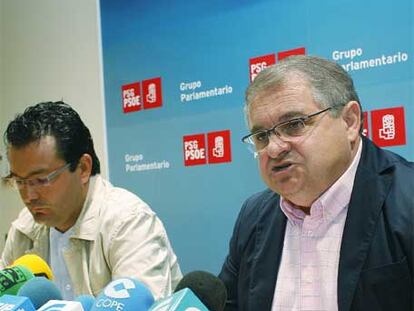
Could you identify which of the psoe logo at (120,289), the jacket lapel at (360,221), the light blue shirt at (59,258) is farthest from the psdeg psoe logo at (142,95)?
the psoe logo at (120,289)

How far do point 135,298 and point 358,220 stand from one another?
1.66 ft

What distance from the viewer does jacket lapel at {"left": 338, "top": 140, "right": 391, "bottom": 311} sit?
1.18 m

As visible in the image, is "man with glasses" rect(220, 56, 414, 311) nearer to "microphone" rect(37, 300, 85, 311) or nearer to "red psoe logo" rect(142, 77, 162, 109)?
"microphone" rect(37, 300, 85, 311)

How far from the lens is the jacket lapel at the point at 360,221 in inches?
46.6

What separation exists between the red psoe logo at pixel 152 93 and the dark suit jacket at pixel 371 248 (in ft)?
4.08

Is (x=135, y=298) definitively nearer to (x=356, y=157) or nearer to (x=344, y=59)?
(x=356, y=157)

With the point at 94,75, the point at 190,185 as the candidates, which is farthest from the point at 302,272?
the point at 94,75

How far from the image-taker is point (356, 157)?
1.30m

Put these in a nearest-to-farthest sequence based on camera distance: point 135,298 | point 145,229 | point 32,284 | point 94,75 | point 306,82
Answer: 1. point 135,298
2. point 32,284
3. point 306,82
4. point 145,229
5. point 94,75

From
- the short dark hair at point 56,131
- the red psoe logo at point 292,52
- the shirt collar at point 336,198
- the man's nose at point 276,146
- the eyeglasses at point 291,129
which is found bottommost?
the shirt collar at point 336,198

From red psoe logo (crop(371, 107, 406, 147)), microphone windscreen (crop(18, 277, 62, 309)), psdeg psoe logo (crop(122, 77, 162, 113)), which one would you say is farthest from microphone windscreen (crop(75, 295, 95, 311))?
psdeg psoe logo (crop(122, 77, 162, 113))

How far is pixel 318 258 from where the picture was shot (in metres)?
1.28

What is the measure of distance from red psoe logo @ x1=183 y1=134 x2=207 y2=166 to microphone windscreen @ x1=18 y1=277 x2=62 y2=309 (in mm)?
1242

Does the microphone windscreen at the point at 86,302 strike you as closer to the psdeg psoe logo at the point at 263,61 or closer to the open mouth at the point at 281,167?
the open mouth at the point at 281,167
